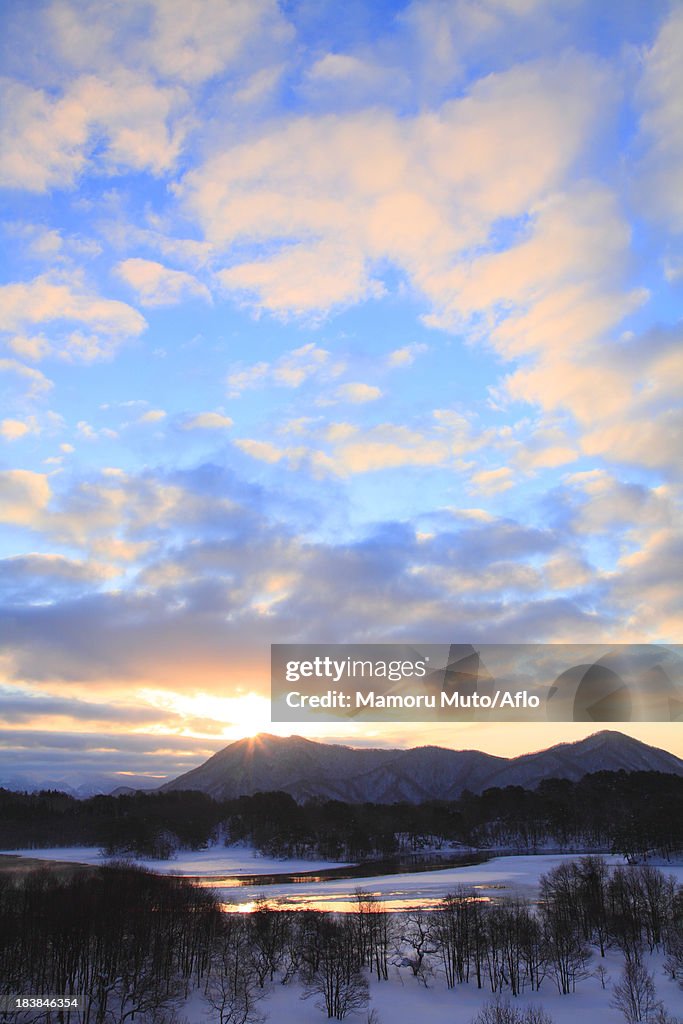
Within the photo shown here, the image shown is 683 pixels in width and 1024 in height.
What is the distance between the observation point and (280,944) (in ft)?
325

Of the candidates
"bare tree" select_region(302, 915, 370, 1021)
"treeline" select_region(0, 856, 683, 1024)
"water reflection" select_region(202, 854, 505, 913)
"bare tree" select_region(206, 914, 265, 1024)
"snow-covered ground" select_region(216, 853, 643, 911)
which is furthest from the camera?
"snow-covered ground" select_region(216, 853, 643, 911)

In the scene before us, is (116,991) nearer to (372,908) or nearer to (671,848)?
(372,908)

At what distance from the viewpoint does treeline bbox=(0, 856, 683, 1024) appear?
80188 millimetres

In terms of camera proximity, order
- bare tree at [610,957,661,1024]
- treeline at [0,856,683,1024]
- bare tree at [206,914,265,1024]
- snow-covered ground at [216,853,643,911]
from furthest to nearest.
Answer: snow-covered ground at [216,853,643,911] < treeline at [0,856,683,1024] < bare tree at [206,914,265,1024] < bare tree at [610,957,661,1024]

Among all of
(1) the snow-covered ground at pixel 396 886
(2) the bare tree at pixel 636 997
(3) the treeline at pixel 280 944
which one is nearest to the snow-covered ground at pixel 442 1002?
(2) the bare tree at pixel 636 997

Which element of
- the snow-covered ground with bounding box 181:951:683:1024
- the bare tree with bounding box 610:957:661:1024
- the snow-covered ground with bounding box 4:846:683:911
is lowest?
the snow-covered ground with bounding box 4:846:683:911

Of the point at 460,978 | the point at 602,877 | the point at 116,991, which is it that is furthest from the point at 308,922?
the point at 602,877

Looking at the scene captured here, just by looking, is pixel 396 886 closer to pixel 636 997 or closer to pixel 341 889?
pixel 341 889

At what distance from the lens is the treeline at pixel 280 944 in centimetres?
8019

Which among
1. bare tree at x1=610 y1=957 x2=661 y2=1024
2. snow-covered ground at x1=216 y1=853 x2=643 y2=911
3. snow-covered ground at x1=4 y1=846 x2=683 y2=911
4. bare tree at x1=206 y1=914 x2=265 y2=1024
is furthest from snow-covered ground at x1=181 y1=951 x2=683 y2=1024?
snow-covered ground at x1=4 y1=846 x2=683 y2=911

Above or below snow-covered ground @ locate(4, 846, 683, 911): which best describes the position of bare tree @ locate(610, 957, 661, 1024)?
above

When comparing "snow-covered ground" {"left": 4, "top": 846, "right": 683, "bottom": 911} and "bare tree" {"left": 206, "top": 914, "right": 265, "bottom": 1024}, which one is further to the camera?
"snow-covered ground" {"left": 4, "top": 846, "right": 683, "bottom": 911}

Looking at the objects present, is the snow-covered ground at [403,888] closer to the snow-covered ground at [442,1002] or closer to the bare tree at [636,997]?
the snow-covered ground at [442,1002]

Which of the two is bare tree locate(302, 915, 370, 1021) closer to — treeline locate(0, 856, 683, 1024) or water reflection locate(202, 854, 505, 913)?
treeline locate(0, 856, 683, 1024)
